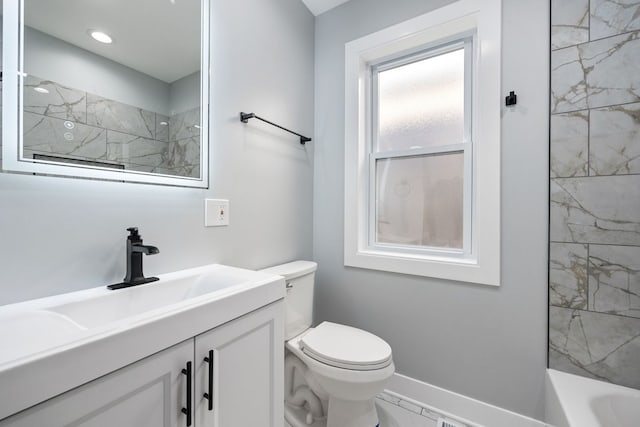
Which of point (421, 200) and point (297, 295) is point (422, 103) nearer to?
point (421, 200)

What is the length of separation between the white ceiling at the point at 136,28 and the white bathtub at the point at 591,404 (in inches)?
79.6

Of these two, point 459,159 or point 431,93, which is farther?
point 431,93

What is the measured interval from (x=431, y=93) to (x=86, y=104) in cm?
173

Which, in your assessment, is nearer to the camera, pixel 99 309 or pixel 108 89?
pixel 99 309

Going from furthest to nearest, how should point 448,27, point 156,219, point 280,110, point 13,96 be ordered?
point 280,110 < point 448,27 < point 156,219 < point 13,96

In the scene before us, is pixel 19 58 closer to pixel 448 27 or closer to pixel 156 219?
pixel 156 219

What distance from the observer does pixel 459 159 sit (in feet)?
5.11

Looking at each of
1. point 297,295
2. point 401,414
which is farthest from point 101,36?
point 401,414

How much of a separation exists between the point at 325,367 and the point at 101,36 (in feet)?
5.01

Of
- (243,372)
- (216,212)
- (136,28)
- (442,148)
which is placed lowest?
(243,372)

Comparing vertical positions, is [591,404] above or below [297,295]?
below

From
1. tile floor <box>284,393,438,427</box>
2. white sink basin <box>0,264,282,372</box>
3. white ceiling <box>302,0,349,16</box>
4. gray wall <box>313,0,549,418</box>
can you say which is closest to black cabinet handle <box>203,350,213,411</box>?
white sink basin <box>0,264,282,372</box>

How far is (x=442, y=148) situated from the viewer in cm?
159

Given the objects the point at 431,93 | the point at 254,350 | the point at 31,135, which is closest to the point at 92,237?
the point at 31,135
